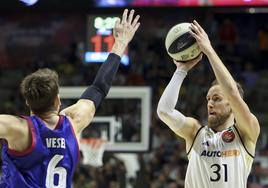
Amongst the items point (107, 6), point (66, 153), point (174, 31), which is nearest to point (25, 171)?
point (66, 153)

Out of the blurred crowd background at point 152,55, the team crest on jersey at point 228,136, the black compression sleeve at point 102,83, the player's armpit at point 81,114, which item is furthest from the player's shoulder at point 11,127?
the blurred crowd background at point 152,55

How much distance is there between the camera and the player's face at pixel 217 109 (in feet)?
12.6

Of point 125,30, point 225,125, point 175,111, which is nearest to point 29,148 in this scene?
point 125,30

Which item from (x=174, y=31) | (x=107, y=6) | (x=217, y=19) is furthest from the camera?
(x=217, y=19)

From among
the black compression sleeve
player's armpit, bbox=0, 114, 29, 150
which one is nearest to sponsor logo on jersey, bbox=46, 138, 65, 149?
player's armpit, bbox=0, 114, 29, 150

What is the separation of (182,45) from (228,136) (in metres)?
0.64

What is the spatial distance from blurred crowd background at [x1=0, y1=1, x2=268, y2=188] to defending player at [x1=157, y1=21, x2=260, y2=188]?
273 inches

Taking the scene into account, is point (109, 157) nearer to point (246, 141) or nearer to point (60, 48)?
point (60, 48)

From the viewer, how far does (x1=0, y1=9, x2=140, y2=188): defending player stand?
2807 millimetres

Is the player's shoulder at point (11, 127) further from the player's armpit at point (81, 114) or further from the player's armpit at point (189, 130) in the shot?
the player's armpit at point (189, 130)

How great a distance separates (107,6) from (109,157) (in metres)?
2.63

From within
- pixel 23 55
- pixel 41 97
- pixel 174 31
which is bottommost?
pixel 41 97

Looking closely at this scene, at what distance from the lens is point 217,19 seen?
12.0 meters

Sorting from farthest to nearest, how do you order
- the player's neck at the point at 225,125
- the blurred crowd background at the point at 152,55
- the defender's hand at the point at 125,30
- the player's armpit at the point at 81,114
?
the blurred crowd background at the point at 152,55 < the player's neck at the point at 225,125 < the defender's hand at the point at 125,30 < the player's armpit at the point at 81,114
